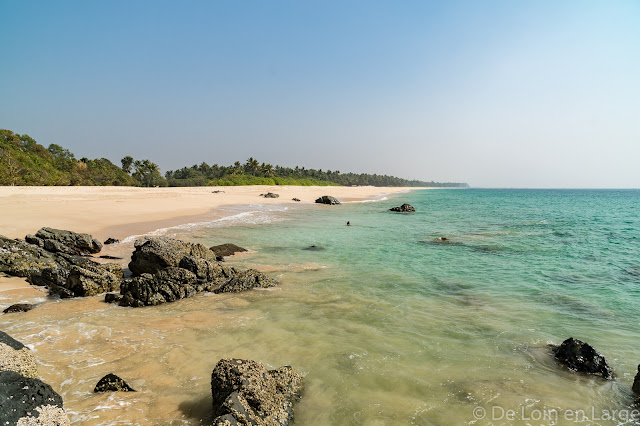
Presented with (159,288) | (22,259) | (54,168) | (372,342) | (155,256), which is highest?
(54,168)

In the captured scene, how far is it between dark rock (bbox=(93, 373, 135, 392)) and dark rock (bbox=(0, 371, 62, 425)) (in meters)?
1.12

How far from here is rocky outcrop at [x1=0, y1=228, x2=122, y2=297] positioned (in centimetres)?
938

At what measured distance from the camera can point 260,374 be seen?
4641 mm

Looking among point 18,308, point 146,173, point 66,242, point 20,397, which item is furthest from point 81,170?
point 20,397

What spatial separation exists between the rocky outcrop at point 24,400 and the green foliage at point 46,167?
201 feet

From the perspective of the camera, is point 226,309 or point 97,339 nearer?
point 97,339

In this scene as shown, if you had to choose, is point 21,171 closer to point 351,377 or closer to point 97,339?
point 97,339

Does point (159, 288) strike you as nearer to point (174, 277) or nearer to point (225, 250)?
point (174, 277)

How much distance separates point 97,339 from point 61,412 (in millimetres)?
3332

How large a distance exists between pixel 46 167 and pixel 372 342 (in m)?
74.1

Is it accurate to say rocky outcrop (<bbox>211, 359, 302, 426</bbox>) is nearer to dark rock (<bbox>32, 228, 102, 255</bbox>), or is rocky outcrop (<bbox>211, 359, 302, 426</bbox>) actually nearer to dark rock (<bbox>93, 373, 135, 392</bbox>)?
dark rock (<bbox>93, 373, 135, 392</bbox>)

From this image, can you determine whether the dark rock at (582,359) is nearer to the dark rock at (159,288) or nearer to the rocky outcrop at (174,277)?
the rocky outcrop at (174,277)

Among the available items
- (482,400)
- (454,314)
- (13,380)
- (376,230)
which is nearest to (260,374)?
(13,380)

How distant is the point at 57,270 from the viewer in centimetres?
981
